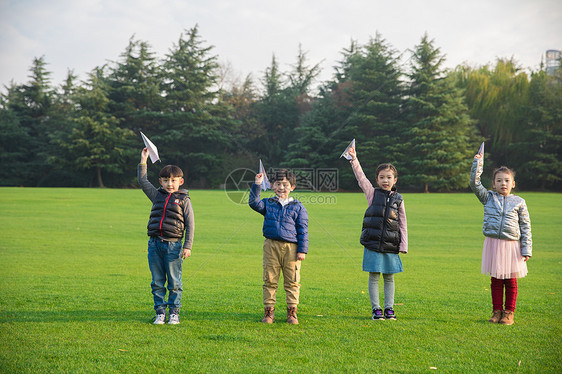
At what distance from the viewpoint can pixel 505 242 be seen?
546 centimetres

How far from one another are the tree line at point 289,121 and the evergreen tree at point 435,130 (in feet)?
0.42

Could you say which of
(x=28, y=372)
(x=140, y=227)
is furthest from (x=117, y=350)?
(x=140, y=227)

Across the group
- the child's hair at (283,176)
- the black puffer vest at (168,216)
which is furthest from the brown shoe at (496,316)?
the black puffer vest at (168,216)

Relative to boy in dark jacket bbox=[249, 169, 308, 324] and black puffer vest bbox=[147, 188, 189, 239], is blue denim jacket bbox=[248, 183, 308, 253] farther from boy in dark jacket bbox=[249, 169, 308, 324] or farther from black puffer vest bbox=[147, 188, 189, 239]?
black puffer vest bbox=[147, 188, 189, 239]

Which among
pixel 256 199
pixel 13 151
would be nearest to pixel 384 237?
pixel 256 199

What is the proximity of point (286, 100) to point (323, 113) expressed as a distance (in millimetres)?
8771

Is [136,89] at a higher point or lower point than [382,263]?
higher

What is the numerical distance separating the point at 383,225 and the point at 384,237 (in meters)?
0.14

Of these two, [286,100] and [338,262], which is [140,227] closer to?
[338,262]

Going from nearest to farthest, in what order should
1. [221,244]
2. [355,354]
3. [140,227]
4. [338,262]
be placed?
[355,354], [338,262], [221,244], [140,227]

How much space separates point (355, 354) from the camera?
14.0 feet

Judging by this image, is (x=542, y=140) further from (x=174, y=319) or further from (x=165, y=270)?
(x=174, y=319)

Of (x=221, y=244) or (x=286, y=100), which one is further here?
(x=286, y=100)

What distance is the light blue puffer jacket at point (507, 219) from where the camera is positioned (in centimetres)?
541
